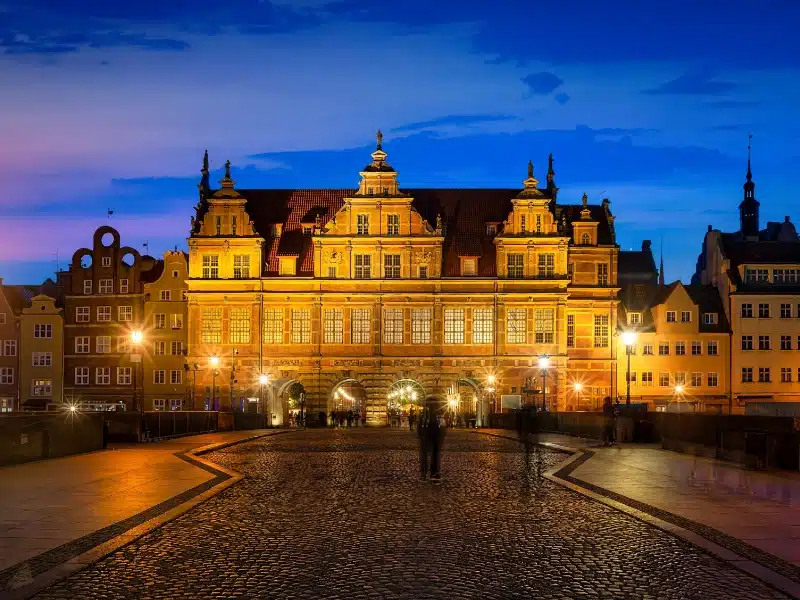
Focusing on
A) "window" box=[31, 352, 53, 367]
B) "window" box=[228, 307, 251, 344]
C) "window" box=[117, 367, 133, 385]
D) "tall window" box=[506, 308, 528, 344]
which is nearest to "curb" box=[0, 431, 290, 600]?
"window" box=[228, 307, 251, 344]

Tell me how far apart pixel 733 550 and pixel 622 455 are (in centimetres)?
1808

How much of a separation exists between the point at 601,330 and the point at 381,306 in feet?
56.4

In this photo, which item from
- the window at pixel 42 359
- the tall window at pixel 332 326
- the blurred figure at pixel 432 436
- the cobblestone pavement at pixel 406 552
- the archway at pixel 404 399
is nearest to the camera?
the cobblestone pavement at pixel 406 552

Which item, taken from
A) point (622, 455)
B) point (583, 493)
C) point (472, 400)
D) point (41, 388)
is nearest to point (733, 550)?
point (583, 493)

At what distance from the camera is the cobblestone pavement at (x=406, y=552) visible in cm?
1085

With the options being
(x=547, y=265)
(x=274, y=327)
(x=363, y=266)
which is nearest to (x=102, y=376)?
(x=274, y=327)

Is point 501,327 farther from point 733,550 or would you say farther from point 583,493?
point 733,550

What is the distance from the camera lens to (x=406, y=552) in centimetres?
1302

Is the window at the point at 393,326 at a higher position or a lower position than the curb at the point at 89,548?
higher

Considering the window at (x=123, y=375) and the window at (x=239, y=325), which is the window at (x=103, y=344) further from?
the window at (x=239, y=325)

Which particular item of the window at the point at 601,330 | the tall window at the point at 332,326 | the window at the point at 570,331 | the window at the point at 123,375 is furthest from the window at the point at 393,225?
the window at the point at 123,375

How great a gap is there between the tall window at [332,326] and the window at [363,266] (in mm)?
3041

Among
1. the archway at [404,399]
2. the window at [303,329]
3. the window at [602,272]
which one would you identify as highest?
the window at [602,272]

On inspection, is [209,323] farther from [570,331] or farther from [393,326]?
[570,331]
